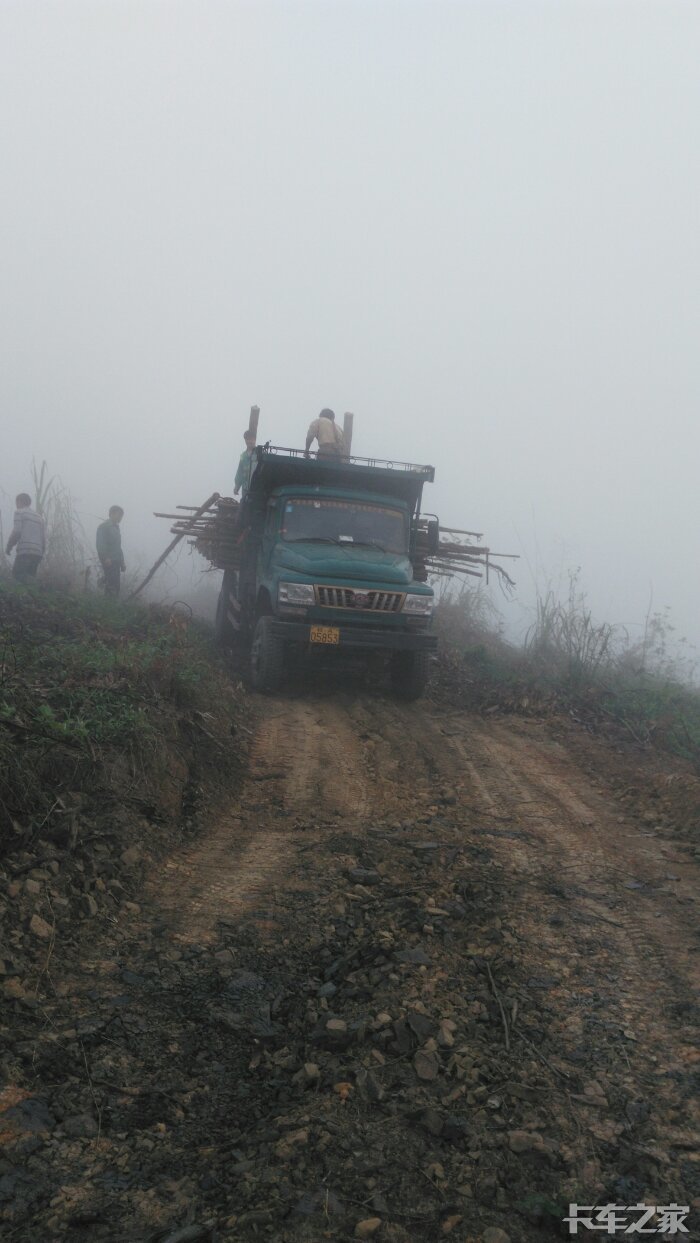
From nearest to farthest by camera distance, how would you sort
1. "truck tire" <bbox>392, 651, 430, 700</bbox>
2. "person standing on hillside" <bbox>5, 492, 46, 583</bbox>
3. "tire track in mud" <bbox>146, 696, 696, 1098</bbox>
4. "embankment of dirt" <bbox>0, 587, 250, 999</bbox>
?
"embankment of dirt" <bbox>0, 587, 250, 999</bbox> → "tire track in mud" <bbox>146, 696, 696, 1098</bbox> → "truck tire" <bbox>392, 651, 430, 700</bbox> → "person standing on hillside" <bbox>5, 492, 46, 583</bbox>

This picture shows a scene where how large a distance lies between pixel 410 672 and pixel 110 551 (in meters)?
6.49

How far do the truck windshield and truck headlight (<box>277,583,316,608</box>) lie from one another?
3.29 feet

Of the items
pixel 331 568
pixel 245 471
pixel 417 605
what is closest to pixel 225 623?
pixel 245 471

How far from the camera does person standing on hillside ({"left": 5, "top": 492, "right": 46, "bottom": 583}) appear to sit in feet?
41.2

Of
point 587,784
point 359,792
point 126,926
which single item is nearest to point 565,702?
point 587,784

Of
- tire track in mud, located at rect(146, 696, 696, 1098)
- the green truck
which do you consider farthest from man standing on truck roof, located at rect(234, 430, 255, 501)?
tire track in mud, located at rect(146, 696, 696, 1098)

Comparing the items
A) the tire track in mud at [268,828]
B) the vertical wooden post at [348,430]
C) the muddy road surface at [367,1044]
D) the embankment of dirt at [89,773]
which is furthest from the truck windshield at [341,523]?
the muddy road surface at [367,1044]

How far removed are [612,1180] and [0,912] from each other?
2498 mm

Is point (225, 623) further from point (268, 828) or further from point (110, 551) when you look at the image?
point (268, 828)

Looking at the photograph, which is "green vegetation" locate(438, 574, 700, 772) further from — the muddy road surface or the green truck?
the muddy road surface

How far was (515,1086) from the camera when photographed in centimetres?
264

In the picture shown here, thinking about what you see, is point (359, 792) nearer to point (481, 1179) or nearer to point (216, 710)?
point (216, 710)

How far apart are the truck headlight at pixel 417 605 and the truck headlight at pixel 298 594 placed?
1.07 metres

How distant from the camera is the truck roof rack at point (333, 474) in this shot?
995cm
